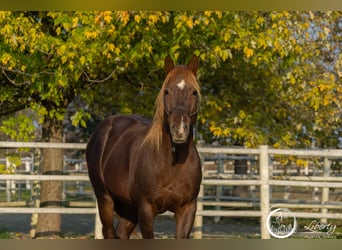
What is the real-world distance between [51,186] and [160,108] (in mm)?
5412

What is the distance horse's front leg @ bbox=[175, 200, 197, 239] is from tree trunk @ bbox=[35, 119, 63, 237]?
5.06 metres

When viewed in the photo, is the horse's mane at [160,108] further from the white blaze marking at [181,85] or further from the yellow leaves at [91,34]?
the yellow leaves at [91,34]

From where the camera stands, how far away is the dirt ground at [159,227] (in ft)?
35.3

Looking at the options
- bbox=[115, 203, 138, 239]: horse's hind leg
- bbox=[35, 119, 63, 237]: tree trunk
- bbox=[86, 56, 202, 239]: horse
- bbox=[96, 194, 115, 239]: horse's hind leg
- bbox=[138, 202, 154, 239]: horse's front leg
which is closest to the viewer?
bbox=[86, 56, 202, 239]: horse

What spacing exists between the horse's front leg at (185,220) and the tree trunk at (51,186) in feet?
16.6

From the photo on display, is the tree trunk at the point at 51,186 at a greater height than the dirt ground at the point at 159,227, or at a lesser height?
greater

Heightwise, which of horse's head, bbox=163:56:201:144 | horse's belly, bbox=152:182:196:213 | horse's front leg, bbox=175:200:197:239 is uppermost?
horse's head, bbox=163:56:201:144

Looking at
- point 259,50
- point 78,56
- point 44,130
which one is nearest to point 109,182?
point 78,56

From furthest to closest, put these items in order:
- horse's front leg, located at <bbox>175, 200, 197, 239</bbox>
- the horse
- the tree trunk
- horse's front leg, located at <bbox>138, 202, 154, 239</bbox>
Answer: the tree trunk < horse's front leg, located at <bbox>138, 202, 154, 239</bbox> < horse's front leg, located at <bbox>175, 200, 197, 239</bbox> < the horse

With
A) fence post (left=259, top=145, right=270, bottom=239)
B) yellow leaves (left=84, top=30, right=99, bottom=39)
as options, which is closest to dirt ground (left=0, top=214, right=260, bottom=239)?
fence post (left=259, top=145, right=270, bottom=239)

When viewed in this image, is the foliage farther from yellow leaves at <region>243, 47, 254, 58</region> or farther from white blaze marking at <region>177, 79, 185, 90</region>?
white blaze marking at <region>177, 79, 185, 90</region>

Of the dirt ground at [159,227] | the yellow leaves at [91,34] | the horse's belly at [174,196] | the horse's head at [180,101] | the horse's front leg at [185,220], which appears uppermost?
the yellow leaves at [91,34]

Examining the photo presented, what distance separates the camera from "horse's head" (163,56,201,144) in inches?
198

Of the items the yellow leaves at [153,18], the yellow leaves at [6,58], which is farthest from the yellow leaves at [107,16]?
the yellow leaves at [6,58]
